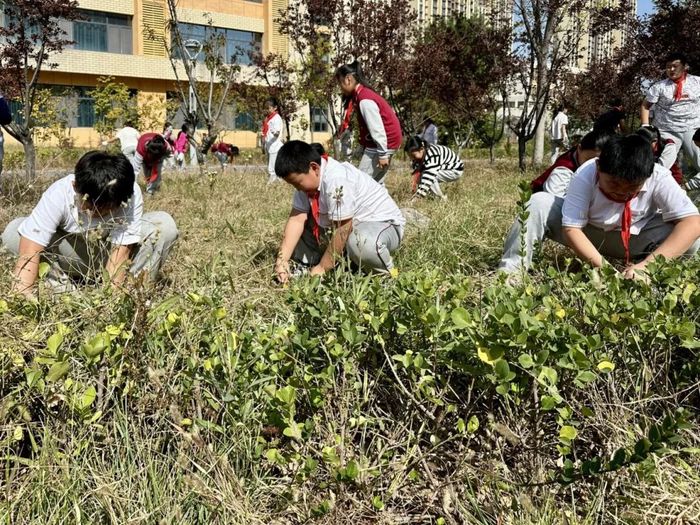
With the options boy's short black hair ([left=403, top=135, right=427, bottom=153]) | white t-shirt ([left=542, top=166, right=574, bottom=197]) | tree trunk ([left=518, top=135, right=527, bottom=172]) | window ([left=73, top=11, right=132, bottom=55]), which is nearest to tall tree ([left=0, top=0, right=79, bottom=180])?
boy's short black hair ([left=403, top=135, right=427, bottom=153])

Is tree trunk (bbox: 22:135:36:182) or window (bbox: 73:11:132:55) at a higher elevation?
window (bbox: 73:11:132:55)

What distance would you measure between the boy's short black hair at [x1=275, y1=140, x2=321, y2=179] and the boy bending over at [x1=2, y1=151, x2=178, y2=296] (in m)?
0.64

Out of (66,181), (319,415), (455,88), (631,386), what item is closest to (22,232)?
(66,181)

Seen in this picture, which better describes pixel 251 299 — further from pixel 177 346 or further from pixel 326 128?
pixel 326 128

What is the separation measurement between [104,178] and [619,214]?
2.26 meters

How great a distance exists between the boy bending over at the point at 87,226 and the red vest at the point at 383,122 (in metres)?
2.51

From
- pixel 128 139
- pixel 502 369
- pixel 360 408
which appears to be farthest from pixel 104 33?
pixel 502 369

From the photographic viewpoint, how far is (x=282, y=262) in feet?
10.4

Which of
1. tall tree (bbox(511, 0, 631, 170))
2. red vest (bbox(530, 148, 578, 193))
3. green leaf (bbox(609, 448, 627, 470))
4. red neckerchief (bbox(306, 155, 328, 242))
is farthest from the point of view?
tall tree (bbox(511, 0, 631, 170))

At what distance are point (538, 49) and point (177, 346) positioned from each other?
36.7ft

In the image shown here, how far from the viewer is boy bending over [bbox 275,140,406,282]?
321 centimetres

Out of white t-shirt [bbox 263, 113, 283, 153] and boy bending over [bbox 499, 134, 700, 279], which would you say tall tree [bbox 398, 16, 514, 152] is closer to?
white t-shirt [bbox 263, 113, 283, 153]

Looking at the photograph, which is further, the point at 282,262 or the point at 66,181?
the point at 282,262

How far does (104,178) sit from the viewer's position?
9.07ft
